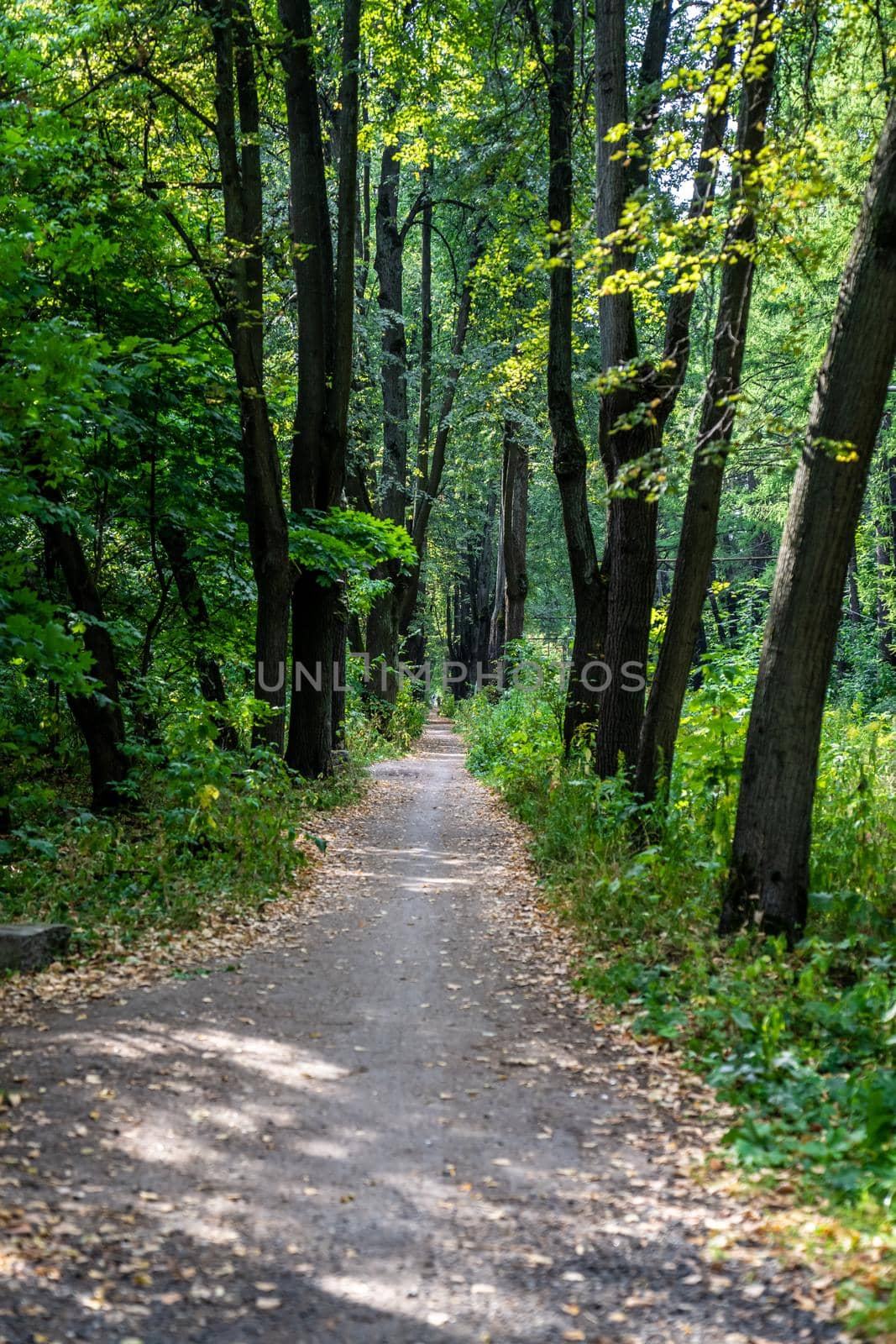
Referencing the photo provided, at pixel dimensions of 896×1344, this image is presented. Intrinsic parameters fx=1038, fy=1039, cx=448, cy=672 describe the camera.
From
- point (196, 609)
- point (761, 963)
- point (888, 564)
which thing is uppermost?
point (888, 564)

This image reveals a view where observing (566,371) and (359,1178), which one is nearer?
(359,1178)

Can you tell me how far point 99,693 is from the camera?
10.1 metres

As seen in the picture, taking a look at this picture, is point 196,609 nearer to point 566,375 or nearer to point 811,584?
point 566,375

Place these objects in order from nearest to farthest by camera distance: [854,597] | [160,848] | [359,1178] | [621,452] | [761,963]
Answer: [359,1178] < [761,963] < [160,848] < [621,452] < [854,597]

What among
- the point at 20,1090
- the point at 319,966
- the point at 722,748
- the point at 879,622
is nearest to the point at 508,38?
the point at 722,748

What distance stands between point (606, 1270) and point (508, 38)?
11.5 meters

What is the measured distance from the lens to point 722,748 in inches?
341

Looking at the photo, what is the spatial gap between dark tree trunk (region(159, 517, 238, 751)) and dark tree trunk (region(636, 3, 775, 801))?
15.7ft

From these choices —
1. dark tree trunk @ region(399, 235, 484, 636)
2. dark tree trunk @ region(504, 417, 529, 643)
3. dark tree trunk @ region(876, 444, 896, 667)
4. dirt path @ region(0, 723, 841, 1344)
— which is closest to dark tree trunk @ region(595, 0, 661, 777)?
dirt path @ region(0, 723, 841, 1344)

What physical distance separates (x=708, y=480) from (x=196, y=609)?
7150 mm

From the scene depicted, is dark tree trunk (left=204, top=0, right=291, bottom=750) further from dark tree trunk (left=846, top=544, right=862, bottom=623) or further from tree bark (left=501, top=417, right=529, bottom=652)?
dark tree trunk (left=846, top=544, right=862, bottom=623)

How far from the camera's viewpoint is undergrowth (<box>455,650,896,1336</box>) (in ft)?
12.8

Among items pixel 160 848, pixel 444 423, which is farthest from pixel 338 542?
pixel 444 423

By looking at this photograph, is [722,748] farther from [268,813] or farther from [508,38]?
[508,38]
